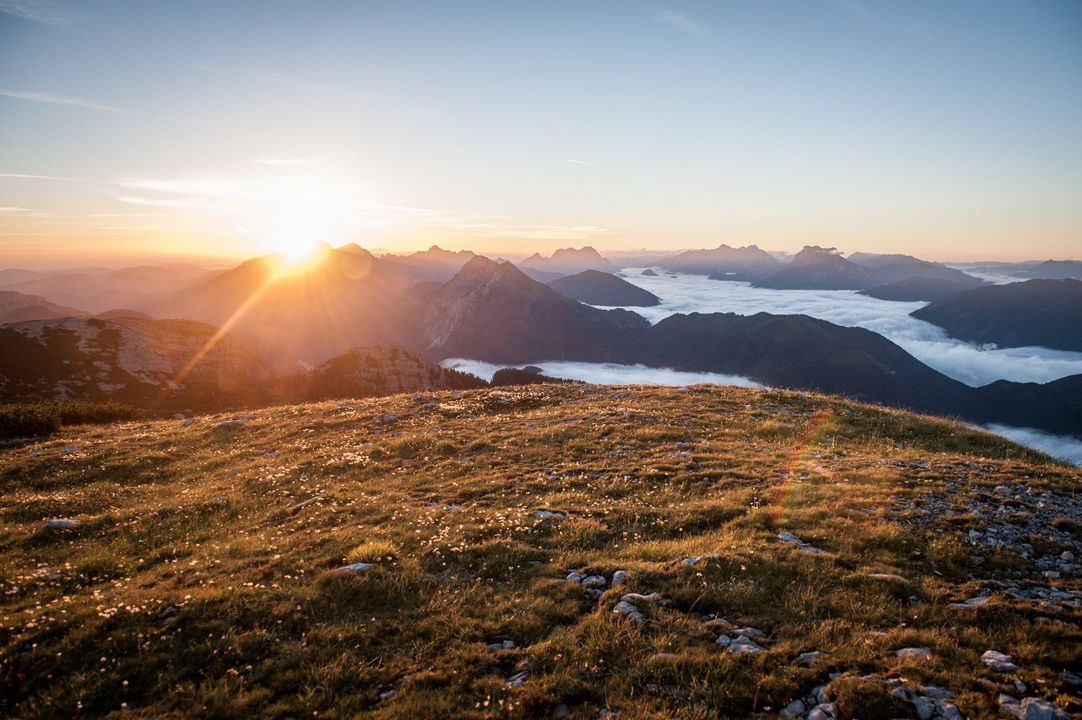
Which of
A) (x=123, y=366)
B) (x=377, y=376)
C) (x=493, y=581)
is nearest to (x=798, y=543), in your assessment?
(x=493, y=581)

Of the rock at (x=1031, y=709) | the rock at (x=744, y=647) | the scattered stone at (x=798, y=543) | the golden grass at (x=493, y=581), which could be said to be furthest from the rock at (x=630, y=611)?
the rock at (x=1031, y=709)

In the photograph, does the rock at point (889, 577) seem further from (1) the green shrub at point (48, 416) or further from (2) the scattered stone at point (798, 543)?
(1) the green shrub at point (48, 416)

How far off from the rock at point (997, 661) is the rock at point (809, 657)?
2206 millimetres

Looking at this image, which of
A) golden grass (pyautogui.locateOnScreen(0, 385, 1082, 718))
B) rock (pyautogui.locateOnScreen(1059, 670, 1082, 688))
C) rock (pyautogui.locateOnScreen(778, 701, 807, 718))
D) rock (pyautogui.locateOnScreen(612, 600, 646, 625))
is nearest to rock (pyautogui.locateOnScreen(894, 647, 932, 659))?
golden grass (pyautogui.locateOnScreen(0, 385, 1082, 718))

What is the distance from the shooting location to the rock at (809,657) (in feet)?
24.7

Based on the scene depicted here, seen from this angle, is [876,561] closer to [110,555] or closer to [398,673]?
[398,673]

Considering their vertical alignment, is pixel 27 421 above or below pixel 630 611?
below

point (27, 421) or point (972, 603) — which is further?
point (27, 421)

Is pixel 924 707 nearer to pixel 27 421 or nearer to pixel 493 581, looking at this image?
pixel 493 581

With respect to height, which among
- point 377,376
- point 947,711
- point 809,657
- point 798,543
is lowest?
point 377,376

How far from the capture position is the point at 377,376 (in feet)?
277

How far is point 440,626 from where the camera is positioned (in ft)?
29.6

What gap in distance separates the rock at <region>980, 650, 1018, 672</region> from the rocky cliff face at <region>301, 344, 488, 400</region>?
64.1 meters

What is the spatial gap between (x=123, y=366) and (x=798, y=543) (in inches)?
3584
